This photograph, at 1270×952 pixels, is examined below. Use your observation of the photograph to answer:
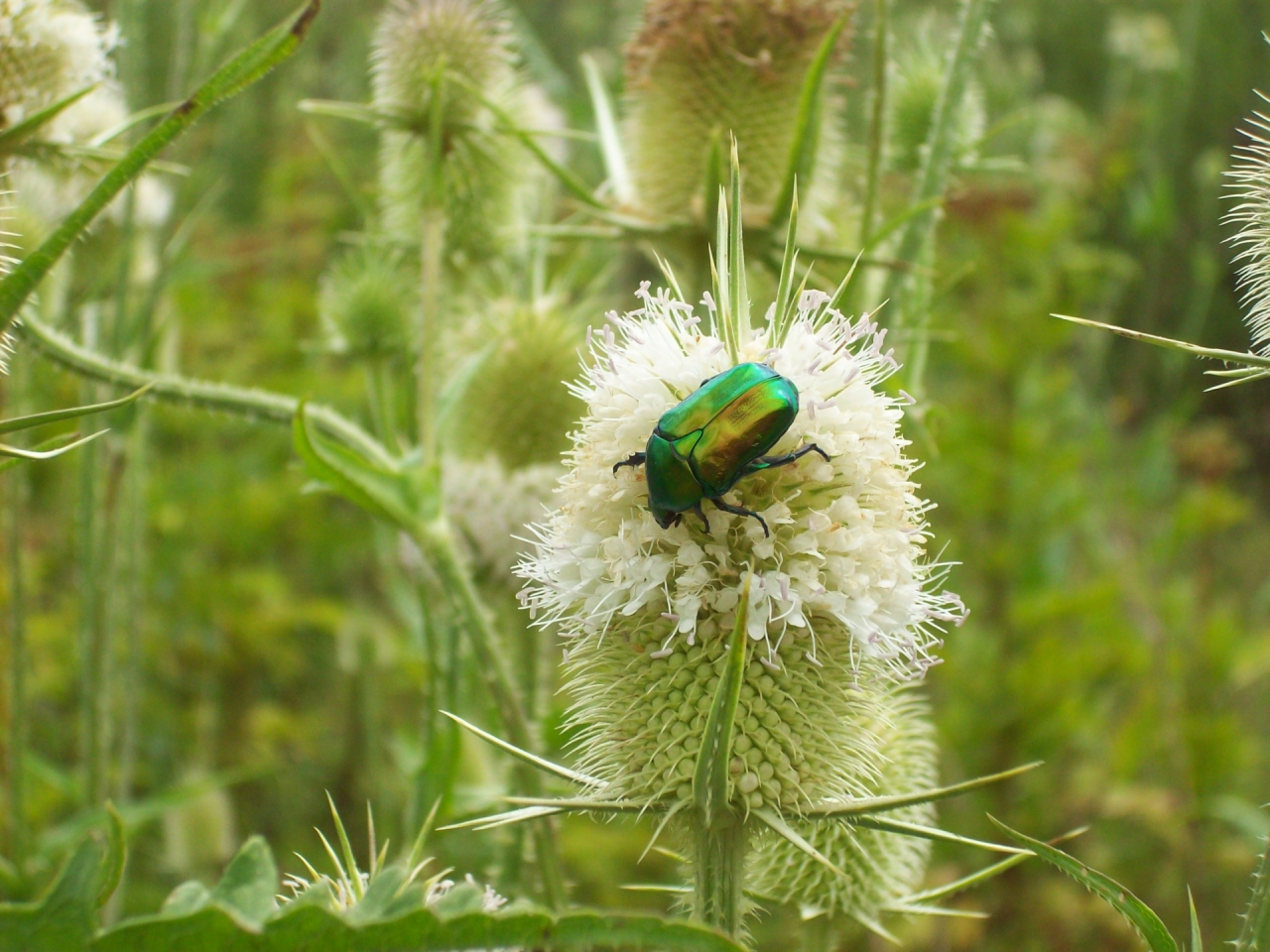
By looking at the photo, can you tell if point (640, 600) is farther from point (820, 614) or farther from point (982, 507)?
point (982, 507)

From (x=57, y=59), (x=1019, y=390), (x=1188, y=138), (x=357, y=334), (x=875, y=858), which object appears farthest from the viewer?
(x=1188, y=138)

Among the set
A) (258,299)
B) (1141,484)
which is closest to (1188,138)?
(1141,484)

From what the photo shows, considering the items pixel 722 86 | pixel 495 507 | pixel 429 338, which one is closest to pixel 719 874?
pixel 429 338

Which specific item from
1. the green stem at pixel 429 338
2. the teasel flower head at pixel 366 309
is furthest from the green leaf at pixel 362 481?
the teasel flower head at pixel 366 309

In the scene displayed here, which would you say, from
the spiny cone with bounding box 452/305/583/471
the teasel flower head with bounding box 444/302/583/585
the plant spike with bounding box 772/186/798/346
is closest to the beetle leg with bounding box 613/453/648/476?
the plant spike with bounding box 772/186/798/346

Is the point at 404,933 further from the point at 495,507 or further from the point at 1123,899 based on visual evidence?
the point at 495,507

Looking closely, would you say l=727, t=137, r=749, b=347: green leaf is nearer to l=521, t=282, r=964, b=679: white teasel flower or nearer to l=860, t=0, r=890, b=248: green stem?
l=521, t=282, r=964, b=679: white teasel flower
